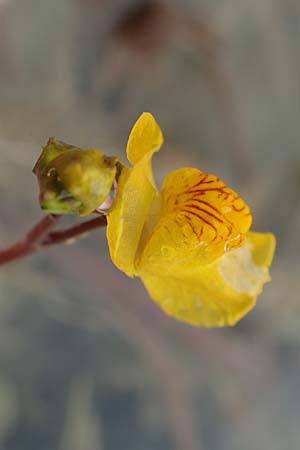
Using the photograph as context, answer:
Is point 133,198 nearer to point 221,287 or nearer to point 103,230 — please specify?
point 221,287

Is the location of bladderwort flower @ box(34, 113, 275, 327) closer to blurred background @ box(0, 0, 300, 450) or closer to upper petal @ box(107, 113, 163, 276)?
upper petal @ box(107, 113, 163, 276)

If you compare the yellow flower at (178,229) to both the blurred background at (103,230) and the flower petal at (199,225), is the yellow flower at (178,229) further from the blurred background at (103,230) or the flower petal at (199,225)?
the blurred background at (103,230)

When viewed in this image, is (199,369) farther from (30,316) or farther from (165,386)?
(30,316)

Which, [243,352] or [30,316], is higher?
[30,316]

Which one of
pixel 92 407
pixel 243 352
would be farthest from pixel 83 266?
pixel 243 352

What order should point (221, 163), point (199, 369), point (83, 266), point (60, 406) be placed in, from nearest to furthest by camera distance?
point (60, 406)
point (83, 266)
point (199, 369)
point (221, 163)

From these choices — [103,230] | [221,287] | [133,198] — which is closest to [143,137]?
[133,198]

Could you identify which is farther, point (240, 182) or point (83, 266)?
point (240, 182)
